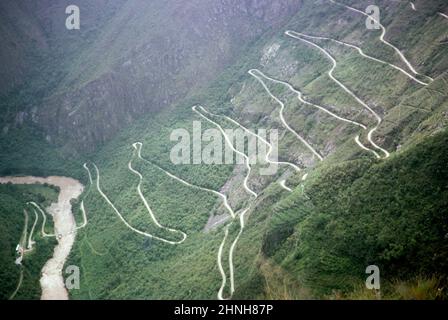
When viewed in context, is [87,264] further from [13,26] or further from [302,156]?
[13,26]

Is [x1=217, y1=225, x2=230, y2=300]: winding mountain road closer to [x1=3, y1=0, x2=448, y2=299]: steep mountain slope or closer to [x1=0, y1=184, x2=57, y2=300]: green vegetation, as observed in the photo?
[x1=3, y1=0, x2=448, y2=299]: steep mountain slope

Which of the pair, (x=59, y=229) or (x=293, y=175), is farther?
(x=59, y=229)

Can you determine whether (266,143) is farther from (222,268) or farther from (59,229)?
(59,229)

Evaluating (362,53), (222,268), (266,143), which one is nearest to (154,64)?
(266,143)

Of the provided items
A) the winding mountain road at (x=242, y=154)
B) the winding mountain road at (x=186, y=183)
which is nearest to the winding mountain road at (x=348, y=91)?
the winding mountain road at (x=242, y=154)
